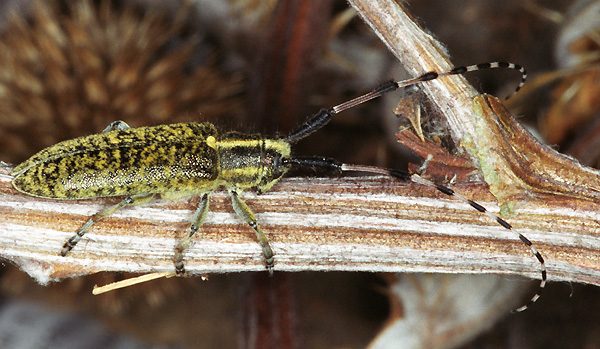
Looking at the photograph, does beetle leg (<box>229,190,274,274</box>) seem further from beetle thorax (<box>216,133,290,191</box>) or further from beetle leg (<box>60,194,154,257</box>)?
beetle leg (<box>60,194,154,257</box>)

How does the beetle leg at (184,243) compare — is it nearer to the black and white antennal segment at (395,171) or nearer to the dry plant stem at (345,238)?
the dry plant stem at (345,238)

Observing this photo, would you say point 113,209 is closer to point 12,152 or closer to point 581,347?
point 12,152

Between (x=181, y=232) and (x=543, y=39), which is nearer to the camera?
(x=181, y=232)

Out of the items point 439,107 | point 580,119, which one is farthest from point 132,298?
point 580,119

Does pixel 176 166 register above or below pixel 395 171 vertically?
above

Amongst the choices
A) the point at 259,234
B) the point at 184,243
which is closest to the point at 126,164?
the point at 184,243

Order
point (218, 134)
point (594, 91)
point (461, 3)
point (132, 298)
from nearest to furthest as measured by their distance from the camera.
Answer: point (218, 134) < point (594, 91) < point (132, 298) < point (461, 3)

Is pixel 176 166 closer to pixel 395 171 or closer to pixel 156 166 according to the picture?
pixel 156 166
